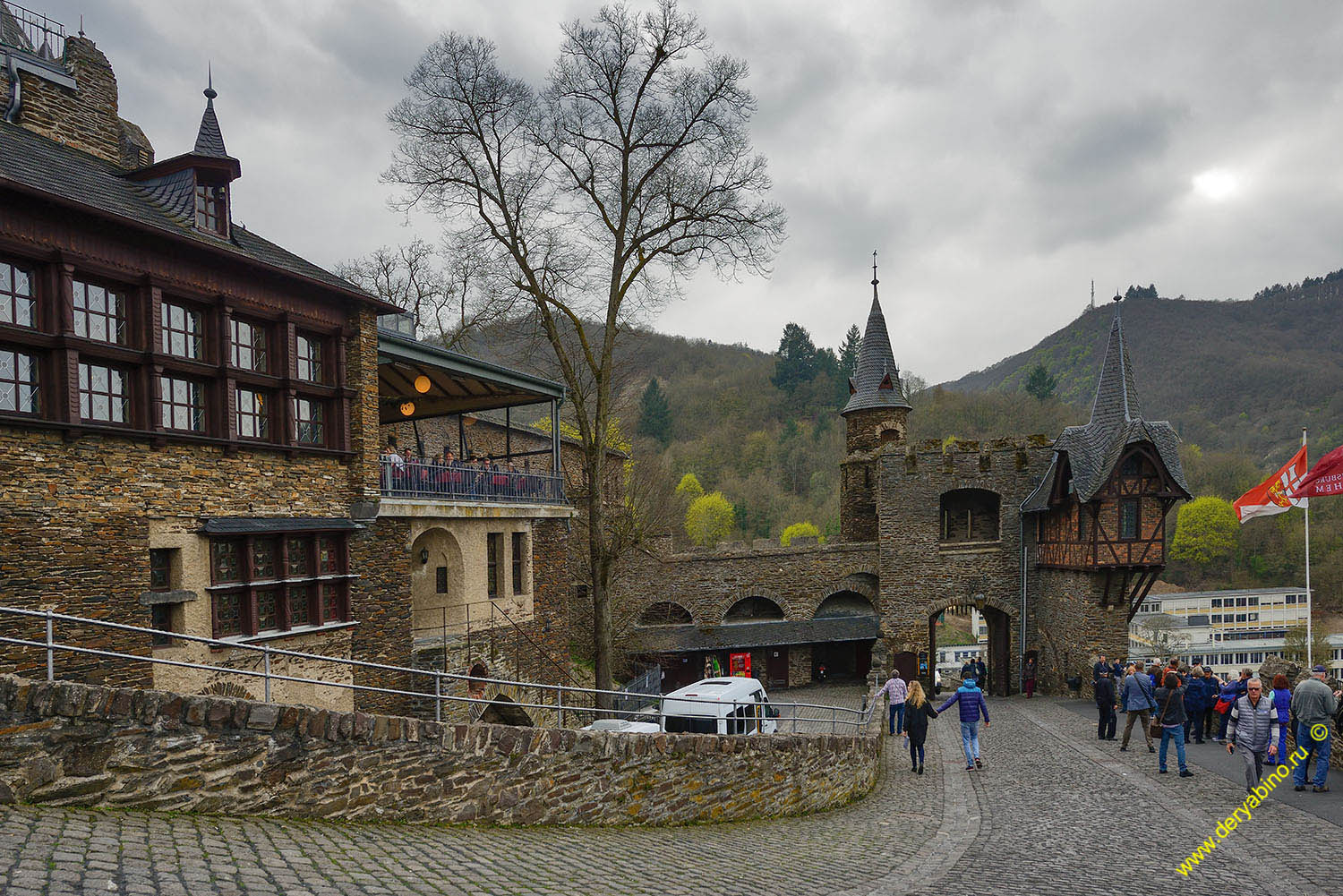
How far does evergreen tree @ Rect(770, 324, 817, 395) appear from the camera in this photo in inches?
3366

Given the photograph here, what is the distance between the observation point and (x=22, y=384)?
9.79 meters

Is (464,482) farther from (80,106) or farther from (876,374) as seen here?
(876,374)

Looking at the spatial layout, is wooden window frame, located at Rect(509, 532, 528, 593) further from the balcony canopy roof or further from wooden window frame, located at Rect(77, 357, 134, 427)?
wooden window frame, located at Rect(77, 357, 134, 427)

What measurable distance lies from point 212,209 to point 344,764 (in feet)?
30.9

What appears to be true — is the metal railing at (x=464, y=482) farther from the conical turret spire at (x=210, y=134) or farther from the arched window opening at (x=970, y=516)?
the arched window opening at (x=970, y=516)

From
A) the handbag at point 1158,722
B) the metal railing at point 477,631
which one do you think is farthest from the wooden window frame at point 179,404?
the handbag at point 1158,722

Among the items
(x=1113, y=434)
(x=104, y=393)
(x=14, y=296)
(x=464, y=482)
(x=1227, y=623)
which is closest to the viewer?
(x=14, y=296)

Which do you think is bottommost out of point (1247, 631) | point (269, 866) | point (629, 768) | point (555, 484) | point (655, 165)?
point (1247, 631)

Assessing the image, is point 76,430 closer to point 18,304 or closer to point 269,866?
point 18,304

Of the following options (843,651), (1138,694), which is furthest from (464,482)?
(843,651)

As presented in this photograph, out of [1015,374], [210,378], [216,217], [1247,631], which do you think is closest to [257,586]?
[210,378]

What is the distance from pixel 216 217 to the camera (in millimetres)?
12789

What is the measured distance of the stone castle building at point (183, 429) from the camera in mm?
9828

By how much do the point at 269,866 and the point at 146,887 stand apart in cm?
87
